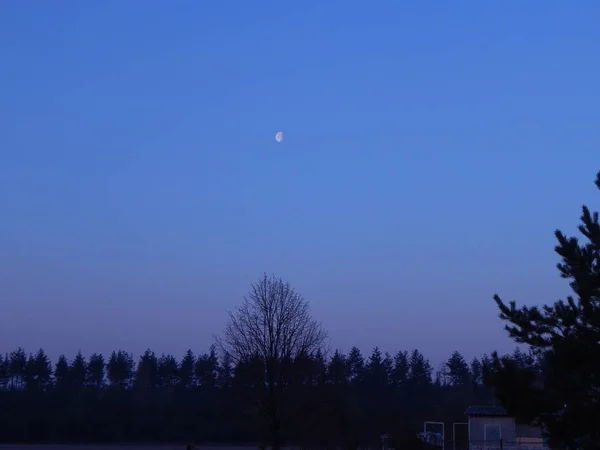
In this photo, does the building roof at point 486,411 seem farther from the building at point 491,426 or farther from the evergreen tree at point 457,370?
the evergreen tree at point 457,370

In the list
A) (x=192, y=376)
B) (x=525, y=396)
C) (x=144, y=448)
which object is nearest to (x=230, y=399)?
(x=525, y=396)

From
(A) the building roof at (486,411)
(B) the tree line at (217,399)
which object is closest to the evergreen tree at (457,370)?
(B) the tree line at (217,399)

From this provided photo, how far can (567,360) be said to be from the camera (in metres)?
17.5

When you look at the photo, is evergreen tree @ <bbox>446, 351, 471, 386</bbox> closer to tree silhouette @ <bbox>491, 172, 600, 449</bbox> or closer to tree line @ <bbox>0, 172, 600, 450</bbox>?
tree line @ <bbox>0, 172, 600, 450</bbox>

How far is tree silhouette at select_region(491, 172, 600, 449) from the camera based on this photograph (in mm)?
17453

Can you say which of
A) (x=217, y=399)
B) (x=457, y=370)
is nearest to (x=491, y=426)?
(x=217, y=399)

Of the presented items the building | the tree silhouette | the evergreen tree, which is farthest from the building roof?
the evergreen tree

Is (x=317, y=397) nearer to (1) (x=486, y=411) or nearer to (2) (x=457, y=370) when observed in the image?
(1) (x=486, y=411)

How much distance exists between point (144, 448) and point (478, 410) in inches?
1795

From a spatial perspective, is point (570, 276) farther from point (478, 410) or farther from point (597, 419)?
point (478, 410)

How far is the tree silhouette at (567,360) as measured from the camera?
57.3 feet

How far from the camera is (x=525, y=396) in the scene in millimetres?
17922

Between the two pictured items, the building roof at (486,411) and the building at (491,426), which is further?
the building roof at (486,411)

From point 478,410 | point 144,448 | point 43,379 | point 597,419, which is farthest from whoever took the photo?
point 43,379
